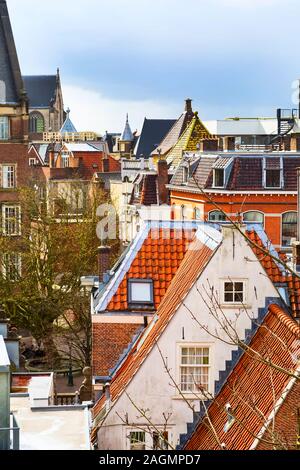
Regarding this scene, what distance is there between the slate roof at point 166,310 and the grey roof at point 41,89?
139m

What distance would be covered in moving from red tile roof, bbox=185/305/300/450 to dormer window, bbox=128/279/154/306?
4.34m

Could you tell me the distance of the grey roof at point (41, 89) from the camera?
161625 mm

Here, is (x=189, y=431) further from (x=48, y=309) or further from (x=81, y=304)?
(x=48, y=309)

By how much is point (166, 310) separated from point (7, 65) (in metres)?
43.6

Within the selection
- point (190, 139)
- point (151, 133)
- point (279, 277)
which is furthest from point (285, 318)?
point (151, 133)

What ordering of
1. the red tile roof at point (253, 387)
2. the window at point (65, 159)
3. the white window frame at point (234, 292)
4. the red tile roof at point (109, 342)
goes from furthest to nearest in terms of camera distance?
the window at point (65, 159), the red tile roof at point (109, 342), the white window frame at point (234, 292), the red tile roof at point (253, 387)

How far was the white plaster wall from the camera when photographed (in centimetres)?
1920

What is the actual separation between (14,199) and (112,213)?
7398mm

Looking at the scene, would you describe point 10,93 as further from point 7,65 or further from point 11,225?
point 11,225

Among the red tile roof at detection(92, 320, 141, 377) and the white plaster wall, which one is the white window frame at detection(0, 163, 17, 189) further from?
the white plaster wall

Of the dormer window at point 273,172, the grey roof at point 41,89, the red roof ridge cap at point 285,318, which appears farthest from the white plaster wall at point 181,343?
the grey roof at point 41,89

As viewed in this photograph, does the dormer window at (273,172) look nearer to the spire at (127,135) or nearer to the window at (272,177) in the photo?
the window at (272,177)

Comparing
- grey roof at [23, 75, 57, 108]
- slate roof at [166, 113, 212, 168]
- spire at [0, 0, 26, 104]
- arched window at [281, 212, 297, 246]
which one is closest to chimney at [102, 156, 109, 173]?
slate roof at [166, 113, 212, 168]
